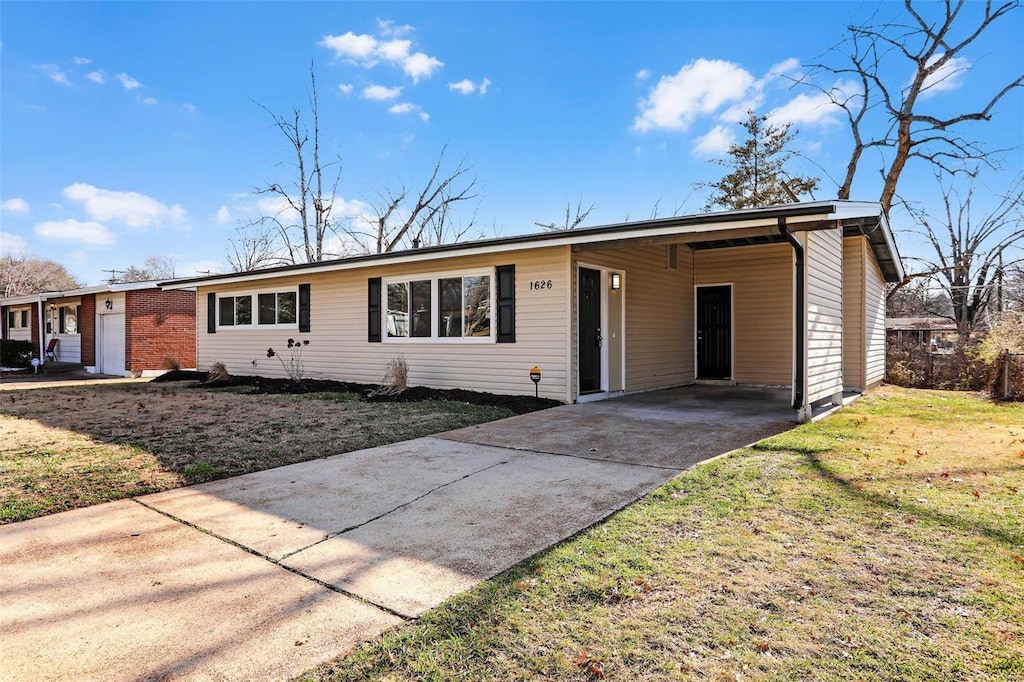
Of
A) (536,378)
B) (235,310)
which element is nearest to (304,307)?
(235,310)

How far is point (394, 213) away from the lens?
27734 mm

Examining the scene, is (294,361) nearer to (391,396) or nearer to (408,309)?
(408,309)

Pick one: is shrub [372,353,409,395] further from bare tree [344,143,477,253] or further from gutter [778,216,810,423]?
bare tree [344,143,477,253]

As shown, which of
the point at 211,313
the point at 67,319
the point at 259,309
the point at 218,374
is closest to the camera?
the point at 218,374

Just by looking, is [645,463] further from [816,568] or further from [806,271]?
[806,271]

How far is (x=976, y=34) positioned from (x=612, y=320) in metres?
16.4

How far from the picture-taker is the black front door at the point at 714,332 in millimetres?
11578

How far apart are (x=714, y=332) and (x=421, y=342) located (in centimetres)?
603

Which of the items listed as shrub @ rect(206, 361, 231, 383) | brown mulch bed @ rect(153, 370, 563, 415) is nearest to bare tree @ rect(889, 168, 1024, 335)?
brown mulch bed @ rect(153, 370, 563, 415)

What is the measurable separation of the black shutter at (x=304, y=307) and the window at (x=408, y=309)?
8.65ft

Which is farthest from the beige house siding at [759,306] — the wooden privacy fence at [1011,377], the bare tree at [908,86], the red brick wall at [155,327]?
the red brick wall at [155,327]

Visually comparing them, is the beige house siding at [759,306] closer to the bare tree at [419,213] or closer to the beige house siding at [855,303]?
the beige house siding at [855,303]

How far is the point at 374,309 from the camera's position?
11.2 m

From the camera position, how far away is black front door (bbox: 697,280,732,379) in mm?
11578
